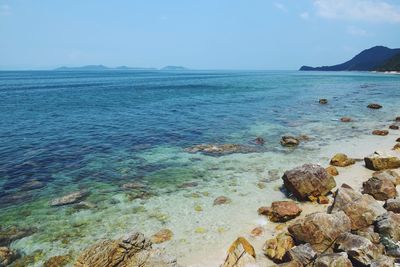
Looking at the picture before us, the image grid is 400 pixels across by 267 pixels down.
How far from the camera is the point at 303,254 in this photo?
39.0 ft

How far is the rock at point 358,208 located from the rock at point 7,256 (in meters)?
14.8

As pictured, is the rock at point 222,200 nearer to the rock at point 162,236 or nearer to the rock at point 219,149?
the rock at point 162,236

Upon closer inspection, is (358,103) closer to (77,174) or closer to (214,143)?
(214,143)

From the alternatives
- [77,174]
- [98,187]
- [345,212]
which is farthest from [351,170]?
[77,174]

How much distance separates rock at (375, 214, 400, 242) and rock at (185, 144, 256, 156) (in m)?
15.5

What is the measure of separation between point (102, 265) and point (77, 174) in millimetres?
13456

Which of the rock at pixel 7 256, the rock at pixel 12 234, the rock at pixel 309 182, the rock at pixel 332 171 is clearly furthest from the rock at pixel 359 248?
the rock at pixel 12 234

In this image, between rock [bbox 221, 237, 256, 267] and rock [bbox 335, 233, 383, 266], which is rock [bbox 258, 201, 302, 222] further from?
rock [bbox 335, 233, 383, 266]

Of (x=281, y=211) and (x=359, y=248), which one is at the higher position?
(x=359, y=248)

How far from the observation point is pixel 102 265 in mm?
11242

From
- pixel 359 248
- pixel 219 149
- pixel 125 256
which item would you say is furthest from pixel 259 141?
→ pixel 125 256

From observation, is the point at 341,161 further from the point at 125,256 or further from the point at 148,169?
the point at 125,256

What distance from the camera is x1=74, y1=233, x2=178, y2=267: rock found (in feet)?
36.5

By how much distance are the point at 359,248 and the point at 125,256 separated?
337 inches
